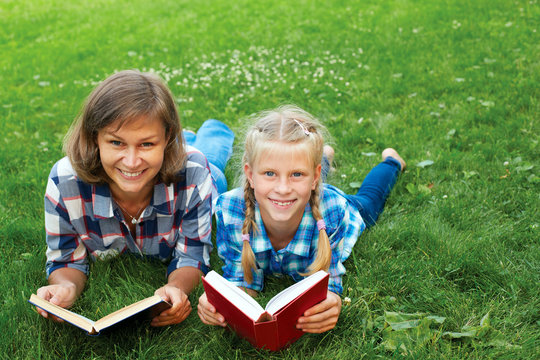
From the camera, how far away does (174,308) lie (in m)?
2.33

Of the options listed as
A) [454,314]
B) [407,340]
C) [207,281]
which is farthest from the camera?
[454,314]

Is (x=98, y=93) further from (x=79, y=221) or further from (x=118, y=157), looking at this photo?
(x=79, y=221)

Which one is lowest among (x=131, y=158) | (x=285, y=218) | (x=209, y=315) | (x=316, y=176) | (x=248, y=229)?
(x=209, y=315)

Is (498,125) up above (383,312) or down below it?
above

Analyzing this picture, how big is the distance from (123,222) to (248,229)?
75 cm

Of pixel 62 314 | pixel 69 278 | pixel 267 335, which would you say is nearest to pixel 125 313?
pixel 62 314

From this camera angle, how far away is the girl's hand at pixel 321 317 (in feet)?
7.04

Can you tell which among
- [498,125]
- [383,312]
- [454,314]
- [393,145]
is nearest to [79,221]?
[383,312]

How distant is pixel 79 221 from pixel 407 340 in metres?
1.84

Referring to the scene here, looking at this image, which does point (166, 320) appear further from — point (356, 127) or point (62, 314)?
point (356, 127)

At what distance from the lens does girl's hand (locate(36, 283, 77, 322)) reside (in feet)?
8.09

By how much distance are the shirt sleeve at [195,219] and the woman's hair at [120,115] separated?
15cm

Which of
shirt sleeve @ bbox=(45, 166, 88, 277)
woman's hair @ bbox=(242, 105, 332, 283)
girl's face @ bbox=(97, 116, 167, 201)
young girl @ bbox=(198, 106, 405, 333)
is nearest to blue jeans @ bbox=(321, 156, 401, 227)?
young girl @ bbox=(198, 106, 405, 333)

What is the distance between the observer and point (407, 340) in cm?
221
